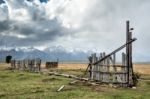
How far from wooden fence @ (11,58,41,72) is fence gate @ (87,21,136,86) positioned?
25.4m

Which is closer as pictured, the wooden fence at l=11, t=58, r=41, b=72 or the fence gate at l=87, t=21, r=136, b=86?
the fence gate at l=87, t=21, r=136, b=86

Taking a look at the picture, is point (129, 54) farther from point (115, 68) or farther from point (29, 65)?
point (29, 65)

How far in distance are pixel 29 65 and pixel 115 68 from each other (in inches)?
1236

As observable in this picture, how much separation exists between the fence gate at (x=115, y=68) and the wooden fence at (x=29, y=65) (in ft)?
83.5

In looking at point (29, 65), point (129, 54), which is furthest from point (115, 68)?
point (29, 65)

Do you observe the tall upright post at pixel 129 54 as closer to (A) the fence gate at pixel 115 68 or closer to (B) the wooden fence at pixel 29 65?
(A) the fence gate at pixel 115 68

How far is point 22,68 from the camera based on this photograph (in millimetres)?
68312

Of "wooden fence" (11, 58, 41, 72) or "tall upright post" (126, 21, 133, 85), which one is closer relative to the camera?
Answer: "tall upright post" (126, 21, 133, 85)

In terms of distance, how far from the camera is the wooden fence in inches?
2457

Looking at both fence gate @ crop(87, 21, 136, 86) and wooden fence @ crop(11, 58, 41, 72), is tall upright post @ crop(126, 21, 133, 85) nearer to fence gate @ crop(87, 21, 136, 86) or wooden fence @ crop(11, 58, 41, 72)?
fence gate @ crop(87, 21, 136, 86)

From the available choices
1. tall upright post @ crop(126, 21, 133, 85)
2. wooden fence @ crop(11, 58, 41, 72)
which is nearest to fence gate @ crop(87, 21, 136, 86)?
tall upright post @ crop(126, 21, 133, 85)

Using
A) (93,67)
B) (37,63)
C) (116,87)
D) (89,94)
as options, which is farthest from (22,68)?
(89,94)

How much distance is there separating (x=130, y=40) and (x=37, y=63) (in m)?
29.7

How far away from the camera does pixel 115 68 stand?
35938mm
